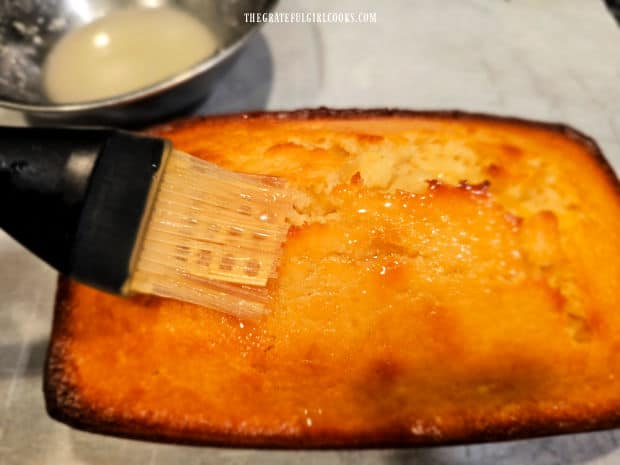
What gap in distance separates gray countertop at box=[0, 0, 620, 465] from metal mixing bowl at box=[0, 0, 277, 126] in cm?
16

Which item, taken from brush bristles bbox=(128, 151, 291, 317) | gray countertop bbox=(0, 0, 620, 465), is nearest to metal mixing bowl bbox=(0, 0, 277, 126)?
gray countertop bbox=(0, 0, 620, 465)

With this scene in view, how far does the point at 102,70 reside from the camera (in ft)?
6.42

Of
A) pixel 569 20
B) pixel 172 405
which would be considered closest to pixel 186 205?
pixel 172 405

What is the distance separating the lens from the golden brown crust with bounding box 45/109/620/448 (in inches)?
45.1

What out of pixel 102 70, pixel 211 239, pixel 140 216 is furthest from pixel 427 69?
pixel 140 216

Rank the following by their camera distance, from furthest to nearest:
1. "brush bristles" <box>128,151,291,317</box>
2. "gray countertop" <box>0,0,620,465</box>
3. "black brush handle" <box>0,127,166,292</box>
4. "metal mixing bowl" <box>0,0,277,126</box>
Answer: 1. "gray countertop" <box>0,0,620,465</box>
2. "metal mixing bowl" <box>0,0,277,126</box>
3. "brush bristles" <box>128,151,291,317</box>
4. "black brush handle" <box>0,127,166,292</box>

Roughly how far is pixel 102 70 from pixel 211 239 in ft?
3.91

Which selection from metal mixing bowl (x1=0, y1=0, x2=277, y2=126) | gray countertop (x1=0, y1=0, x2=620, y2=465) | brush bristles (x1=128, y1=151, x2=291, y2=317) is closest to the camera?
brush bristles (x1=128, y1=151, x2=291, y2=317)

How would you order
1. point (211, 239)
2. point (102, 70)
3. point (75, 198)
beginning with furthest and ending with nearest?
point (102, 70) → point (211, 239) → point (75, 198)

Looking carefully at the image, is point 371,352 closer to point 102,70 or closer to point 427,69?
point 427,69

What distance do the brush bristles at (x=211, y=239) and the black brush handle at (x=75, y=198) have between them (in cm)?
7

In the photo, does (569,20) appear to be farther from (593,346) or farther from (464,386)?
(464,386)

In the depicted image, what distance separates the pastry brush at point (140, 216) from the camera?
972mm

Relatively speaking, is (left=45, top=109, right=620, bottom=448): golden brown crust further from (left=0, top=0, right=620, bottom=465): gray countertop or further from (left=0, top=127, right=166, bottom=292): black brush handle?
(left=0, top=0, right=620, bottom=465): gray countertop
